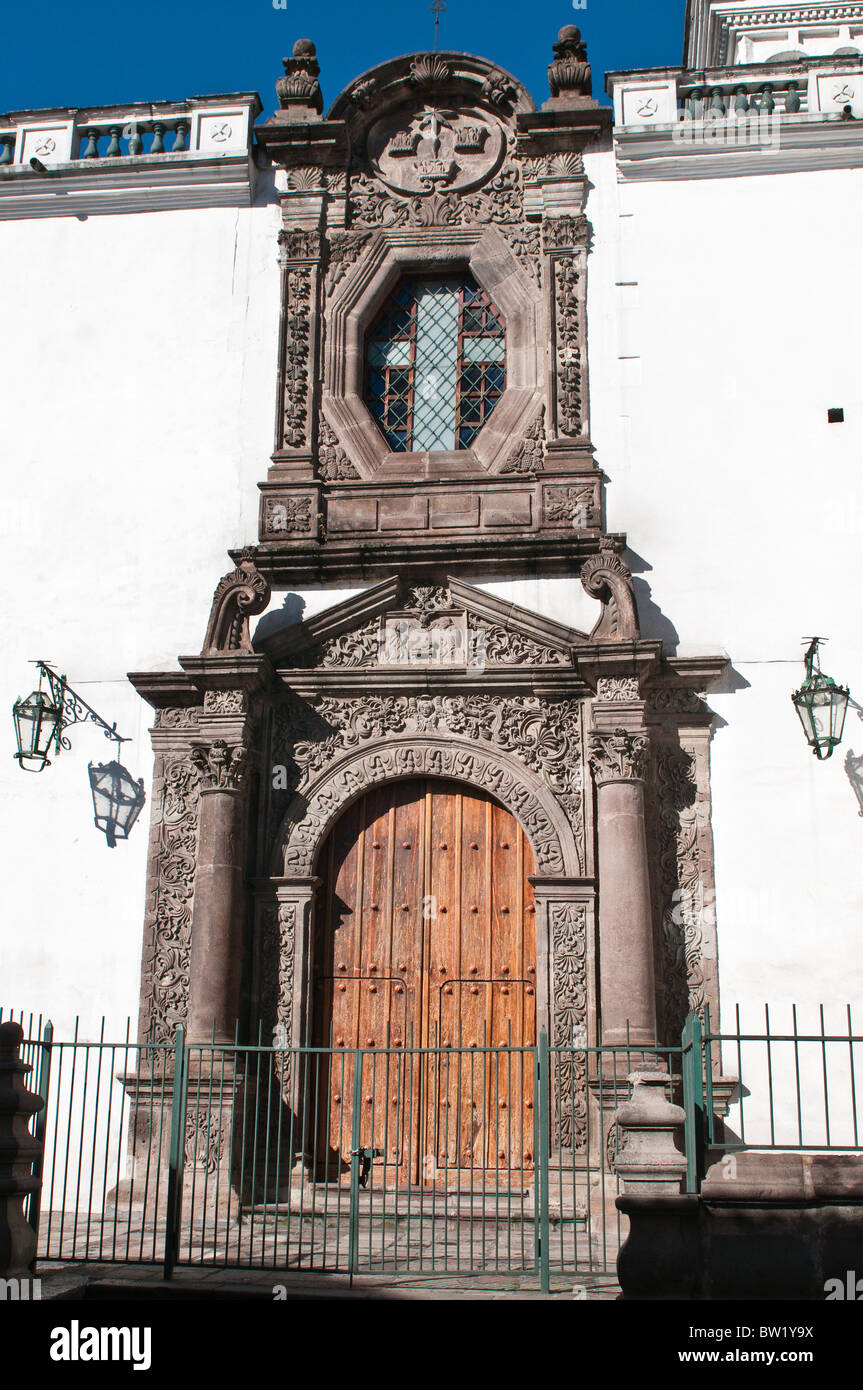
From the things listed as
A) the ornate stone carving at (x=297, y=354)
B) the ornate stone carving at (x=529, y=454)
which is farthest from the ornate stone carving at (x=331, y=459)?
the ornate stone carving at (x=529, y=454)

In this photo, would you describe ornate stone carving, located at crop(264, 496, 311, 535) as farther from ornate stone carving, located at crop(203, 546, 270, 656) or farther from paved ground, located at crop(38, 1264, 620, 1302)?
paved ground, located at crop(38, 1264, 620, 1302)

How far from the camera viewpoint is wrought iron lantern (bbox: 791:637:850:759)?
991cm

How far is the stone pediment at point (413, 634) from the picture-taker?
10.6m

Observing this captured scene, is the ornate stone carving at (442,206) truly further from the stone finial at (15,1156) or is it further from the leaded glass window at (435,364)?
the stone finial at (15,1156)

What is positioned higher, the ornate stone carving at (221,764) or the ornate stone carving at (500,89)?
the ornate stone carving at (500,89)

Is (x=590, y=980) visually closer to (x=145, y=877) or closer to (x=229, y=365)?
(x=145, y=877)

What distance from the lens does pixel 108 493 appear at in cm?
1146

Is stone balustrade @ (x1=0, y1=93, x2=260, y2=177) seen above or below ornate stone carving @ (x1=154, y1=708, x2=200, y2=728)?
above

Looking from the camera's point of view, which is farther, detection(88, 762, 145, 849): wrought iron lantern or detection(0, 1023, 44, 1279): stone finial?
detection(88, 762, 145, 849): wrought iron lantern

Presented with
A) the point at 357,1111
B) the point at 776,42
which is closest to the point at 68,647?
the point at 357,1111

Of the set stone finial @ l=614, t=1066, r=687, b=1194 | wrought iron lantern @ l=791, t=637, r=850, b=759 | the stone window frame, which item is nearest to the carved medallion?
the stone window frame

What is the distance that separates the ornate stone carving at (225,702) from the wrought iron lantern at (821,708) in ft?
13.1

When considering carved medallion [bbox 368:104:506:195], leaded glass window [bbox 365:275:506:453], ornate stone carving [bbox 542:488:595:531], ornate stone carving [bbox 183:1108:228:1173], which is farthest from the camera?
carved medallion [bbox 368:104:506:195]

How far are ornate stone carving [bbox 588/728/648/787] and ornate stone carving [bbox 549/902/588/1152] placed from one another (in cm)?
96
